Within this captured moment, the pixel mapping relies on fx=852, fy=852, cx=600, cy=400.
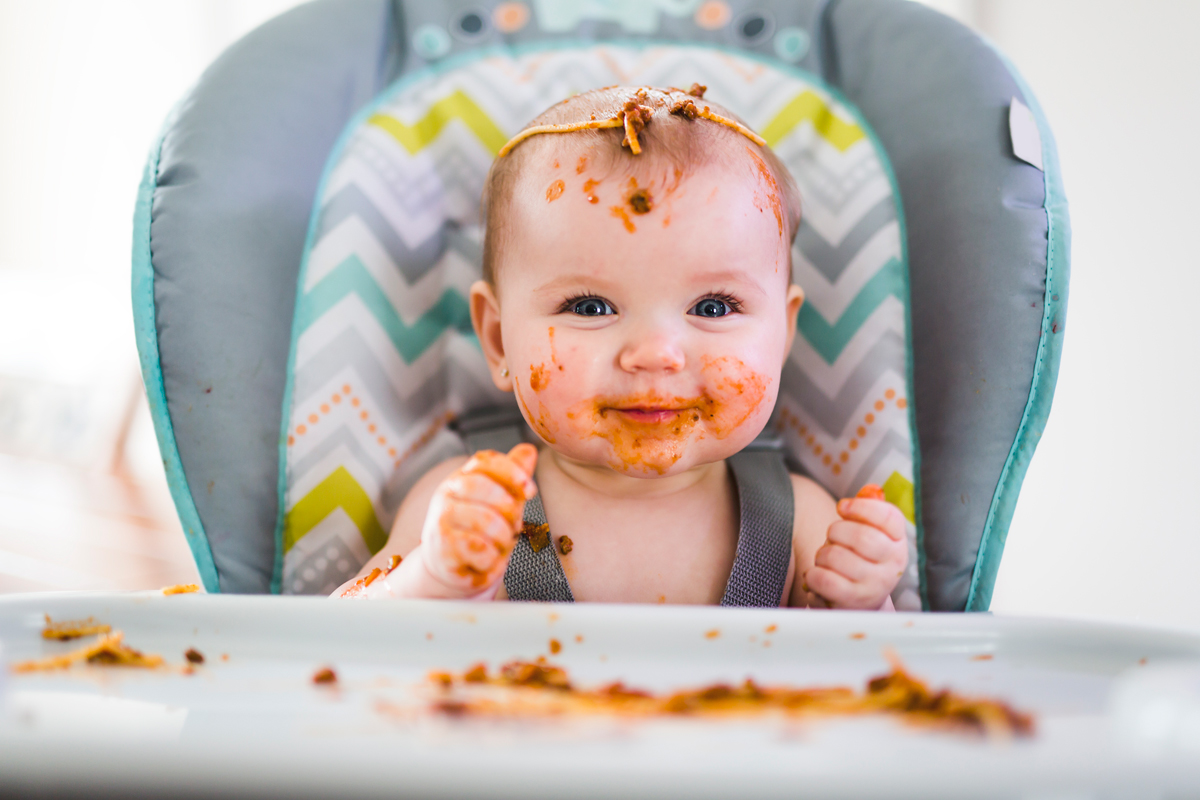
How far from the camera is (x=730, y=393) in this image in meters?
0.80

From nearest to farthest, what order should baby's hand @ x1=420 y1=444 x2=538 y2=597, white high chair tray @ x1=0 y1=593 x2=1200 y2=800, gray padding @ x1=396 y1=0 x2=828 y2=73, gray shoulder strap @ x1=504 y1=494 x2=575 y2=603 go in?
white high chair tray @ x1=0 y1=593 x2=1200 y2=800
baby's hand @ x1=420 y1=444 x2=538 y2=597
gray shoulder strap @ x1=504 y1=494 x2=575 y2=603
gray padding @ x1=396 y1=0 x2=828 y2=73

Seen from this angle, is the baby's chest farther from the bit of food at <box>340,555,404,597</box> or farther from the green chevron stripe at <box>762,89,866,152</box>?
the green chevron stripe at <box>762,89,866,152</box>

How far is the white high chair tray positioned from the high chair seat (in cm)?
34

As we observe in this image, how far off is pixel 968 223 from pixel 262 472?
0.79 meters

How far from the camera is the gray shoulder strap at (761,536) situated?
0.88 m

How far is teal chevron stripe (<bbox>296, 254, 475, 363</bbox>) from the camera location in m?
0.97

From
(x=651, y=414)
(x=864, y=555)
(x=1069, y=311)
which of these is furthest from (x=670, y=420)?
(x=1069, y=311)

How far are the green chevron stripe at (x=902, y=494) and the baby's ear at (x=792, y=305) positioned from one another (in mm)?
184

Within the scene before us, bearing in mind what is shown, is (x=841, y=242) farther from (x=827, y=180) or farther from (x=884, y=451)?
(x=884, y=451)

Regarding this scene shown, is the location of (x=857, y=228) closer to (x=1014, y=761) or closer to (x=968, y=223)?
(x=968, y=223)

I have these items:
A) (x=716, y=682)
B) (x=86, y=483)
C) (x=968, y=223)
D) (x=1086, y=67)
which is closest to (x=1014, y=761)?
(x=716, y=682)

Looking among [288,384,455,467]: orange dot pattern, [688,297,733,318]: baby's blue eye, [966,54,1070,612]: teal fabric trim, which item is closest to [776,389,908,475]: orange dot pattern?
[966,54,1070,612]: teal fabric trim

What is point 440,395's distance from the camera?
108 cm

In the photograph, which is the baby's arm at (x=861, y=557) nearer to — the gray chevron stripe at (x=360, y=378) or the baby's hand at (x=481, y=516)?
the baby's hand at (x=481, y=516)
